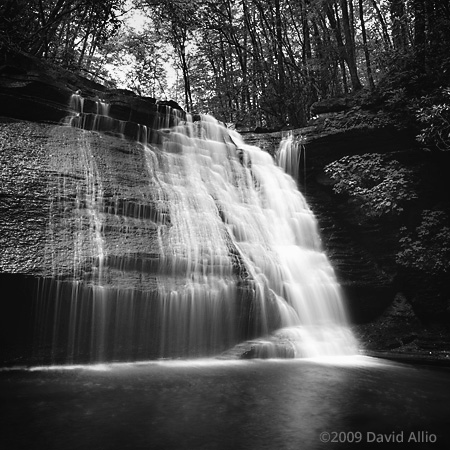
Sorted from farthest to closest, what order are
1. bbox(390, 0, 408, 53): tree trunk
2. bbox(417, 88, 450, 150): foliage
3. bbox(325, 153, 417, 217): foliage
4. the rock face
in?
1. bbox(390, 0, 408, 53): tree trunk
2. bbox(325, 153, 417, 217): foliage
3. bbox(417, 88, 450, 150): foliage
4. the rock face

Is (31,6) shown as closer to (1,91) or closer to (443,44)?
(1,91)

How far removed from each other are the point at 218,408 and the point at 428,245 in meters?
7.15

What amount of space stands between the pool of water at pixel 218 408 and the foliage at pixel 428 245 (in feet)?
11.6

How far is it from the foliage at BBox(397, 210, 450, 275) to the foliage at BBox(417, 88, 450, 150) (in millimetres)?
1764

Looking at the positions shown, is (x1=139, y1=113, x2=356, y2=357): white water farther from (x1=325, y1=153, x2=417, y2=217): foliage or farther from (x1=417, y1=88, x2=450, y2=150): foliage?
(x1=417, y1=88, x2=450, y2=150): foliage

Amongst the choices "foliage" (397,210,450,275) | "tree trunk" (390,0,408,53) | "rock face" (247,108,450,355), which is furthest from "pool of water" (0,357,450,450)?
"tree trunk" (390,0,408,53)

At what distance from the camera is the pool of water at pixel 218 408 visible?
327 centimetres

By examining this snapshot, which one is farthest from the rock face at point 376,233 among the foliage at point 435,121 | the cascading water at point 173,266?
the cascading water at point 173,266

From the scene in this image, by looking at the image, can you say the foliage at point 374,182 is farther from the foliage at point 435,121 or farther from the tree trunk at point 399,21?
the tree trunk at point 399,21

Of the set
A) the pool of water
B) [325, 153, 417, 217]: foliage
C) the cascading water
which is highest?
[325, 153, 417, 217]: foliage

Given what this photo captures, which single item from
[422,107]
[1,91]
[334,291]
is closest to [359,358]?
[334,291]

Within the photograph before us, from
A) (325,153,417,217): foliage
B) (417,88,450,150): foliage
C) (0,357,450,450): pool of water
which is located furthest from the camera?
(325,153,417,217): foliage

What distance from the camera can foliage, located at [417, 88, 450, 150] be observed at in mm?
8609

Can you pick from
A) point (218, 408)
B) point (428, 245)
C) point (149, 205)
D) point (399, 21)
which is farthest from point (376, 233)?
point (399, 21)
